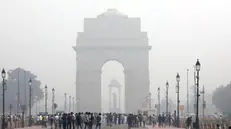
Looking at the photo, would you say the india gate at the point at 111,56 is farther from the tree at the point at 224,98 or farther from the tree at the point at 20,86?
the tree at the point at 20,86

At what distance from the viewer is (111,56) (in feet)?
323

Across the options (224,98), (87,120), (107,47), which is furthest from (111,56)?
(87,120)

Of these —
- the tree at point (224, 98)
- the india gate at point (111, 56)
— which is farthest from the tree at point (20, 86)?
the tree at point (224, 98)

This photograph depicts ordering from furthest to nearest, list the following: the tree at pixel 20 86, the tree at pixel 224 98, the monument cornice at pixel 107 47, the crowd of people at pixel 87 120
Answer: the tree at pixel 20 86 < the monument cornice at pixel 107 47 < the tree at pixel 224 98 < the crowd of people at pixel 87 120

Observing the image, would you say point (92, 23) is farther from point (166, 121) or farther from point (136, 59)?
point (166, 121)

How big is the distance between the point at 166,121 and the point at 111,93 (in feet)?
298

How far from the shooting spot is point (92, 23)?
97.9 metres

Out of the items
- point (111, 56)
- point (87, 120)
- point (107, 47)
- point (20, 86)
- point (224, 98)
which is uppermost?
point (107, 47)

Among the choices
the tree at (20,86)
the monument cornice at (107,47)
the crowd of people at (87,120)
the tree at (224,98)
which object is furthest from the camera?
the tree at (20,86)

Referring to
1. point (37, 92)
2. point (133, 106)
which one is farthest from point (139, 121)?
point (37, 92)

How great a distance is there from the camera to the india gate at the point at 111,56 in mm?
97250

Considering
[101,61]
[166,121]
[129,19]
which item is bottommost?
[166,121]

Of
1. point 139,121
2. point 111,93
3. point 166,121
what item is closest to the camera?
point 139,121

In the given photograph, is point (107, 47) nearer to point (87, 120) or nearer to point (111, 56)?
point (111, 56)
